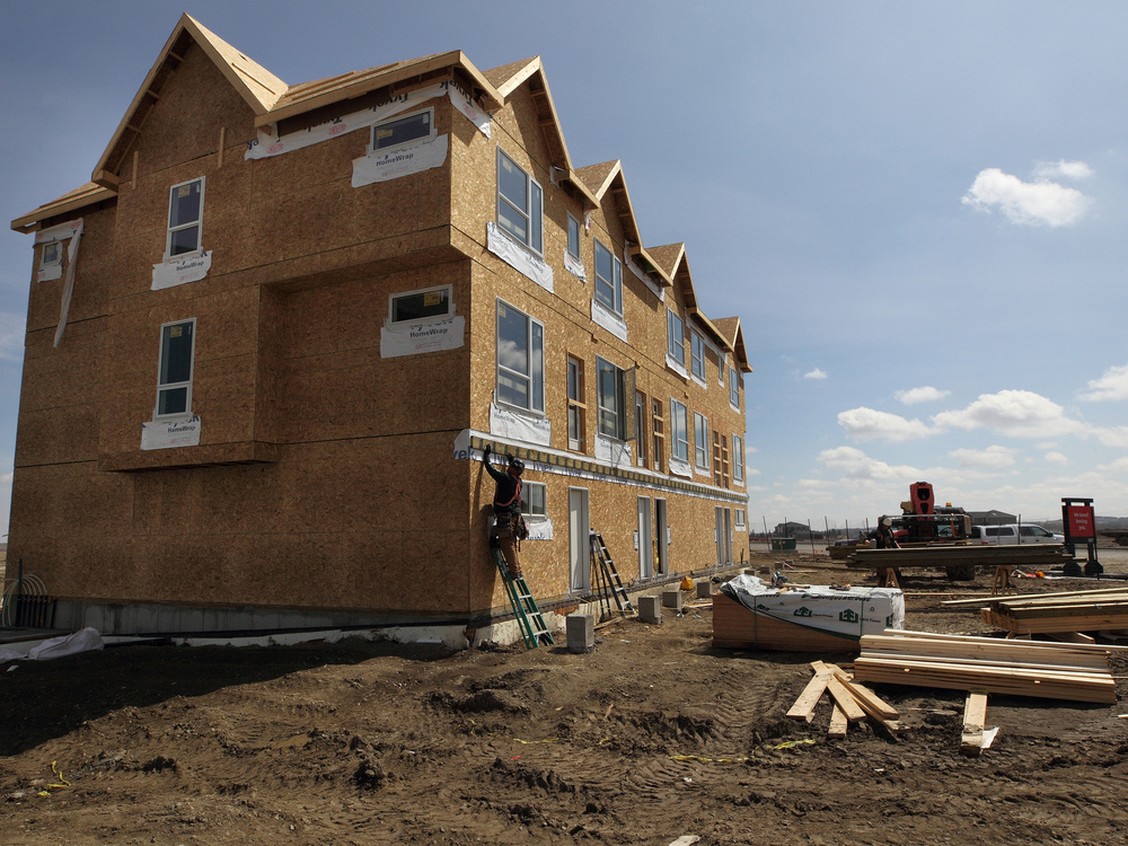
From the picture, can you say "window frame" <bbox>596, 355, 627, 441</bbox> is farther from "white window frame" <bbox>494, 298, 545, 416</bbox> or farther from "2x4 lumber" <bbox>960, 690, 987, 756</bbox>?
"2x4 lumber" <bbox>960, 690, 987, 756</bbox>

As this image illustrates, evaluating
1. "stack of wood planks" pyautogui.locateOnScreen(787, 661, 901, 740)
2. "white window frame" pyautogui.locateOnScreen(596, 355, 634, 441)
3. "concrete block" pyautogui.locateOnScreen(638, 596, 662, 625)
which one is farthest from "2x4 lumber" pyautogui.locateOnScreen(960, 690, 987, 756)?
"white window frame" pyautogui.locateOnScreen(596, 355, 634, 441)

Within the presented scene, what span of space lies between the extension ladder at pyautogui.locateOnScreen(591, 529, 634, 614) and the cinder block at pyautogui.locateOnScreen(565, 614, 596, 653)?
14.5 feet

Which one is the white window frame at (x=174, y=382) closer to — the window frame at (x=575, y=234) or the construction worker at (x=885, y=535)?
the window frame at (x=575, y=234)

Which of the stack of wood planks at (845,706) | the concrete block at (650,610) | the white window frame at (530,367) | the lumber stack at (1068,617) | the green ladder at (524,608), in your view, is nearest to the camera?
the stack of wood planks at (845,706)

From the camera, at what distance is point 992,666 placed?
28.2 ft

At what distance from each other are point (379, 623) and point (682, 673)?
501cm

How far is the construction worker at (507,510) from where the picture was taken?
12.1m

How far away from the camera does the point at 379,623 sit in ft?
39.7

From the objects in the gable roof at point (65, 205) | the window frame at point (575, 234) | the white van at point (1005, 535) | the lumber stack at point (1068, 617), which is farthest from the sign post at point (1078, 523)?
the gable roof at point (65, 205)

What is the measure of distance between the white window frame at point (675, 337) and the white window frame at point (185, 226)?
526 inches

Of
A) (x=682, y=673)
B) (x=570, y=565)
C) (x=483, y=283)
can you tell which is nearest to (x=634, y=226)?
(x=483, y=283)

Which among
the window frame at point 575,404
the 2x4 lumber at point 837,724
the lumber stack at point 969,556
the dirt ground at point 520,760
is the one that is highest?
the window frame at point 575,404

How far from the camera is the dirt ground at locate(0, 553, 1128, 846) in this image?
17.7 ft

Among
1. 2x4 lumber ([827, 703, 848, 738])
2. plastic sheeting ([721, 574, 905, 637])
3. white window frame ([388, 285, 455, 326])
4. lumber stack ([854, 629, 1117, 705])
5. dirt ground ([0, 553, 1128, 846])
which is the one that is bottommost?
dirt ground ([0, 553, 1128, 846])
